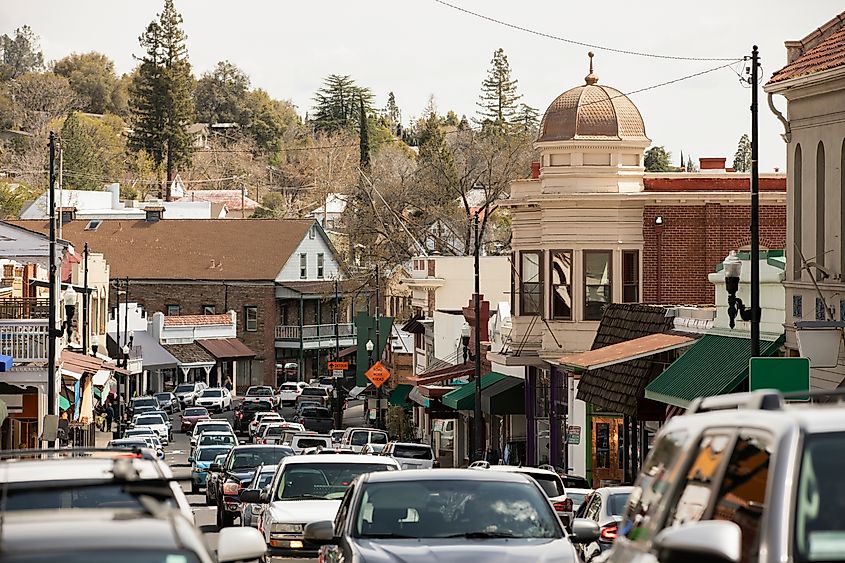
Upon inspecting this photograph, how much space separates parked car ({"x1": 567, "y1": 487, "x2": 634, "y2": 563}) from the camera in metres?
19.5

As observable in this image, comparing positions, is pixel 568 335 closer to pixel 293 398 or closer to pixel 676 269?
pixel 676 269

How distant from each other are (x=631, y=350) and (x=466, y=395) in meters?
17.1

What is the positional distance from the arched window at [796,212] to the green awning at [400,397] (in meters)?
42.7

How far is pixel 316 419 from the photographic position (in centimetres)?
7725

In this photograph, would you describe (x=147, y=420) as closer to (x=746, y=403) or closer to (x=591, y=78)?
(x=591, y=78)

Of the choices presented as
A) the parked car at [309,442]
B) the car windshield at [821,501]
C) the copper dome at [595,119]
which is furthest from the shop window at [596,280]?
the car windshield at [821,501]

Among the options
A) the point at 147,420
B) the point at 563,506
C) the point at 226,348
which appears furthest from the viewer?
the point at 226,348

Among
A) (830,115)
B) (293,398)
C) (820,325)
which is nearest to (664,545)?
(820,325)

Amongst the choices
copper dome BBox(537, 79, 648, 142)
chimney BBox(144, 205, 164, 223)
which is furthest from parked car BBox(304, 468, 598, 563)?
chimney BBox(144, 205, 164, 223)

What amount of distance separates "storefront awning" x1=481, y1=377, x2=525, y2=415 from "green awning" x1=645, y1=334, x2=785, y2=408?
52.8 feet

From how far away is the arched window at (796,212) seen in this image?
87.2 feet

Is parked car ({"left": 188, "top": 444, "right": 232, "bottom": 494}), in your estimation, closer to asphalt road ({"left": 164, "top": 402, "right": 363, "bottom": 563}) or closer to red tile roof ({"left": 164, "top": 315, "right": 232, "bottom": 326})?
asphalt road ({"left": 164, "top": 402, "right": 363, "bottom": 563})

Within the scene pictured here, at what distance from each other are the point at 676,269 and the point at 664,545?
126ft

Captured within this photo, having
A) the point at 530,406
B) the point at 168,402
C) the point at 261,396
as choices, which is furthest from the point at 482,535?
the point at 168,402
